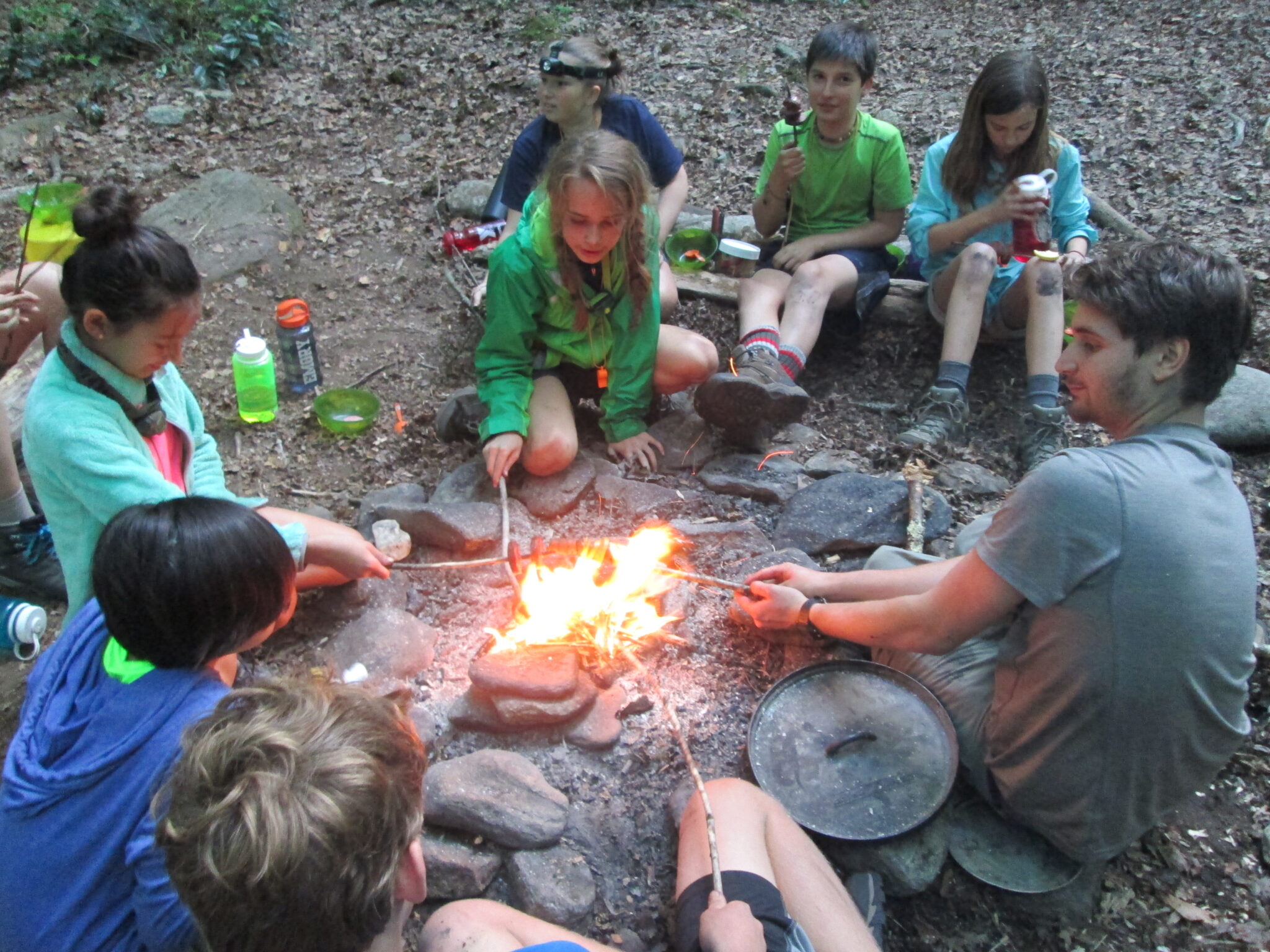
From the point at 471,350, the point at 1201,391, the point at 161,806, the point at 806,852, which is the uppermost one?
the point at 1201,391

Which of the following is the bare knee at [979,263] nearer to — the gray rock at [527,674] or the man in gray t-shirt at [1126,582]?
the man in gray t-shirt at [1126,582]

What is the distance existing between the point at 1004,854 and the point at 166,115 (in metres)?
6.75

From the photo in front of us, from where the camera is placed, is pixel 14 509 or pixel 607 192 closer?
pixel 607 192

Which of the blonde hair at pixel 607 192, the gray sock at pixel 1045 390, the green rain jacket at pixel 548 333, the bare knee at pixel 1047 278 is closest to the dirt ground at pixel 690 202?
the gray sock at pixel 1045 390

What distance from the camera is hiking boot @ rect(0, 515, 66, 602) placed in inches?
137

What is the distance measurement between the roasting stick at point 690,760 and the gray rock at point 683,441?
3.70 ft

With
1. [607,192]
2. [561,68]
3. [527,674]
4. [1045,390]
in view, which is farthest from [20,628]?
[1045,390]

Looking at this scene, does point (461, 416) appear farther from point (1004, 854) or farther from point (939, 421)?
point (1004, 854)

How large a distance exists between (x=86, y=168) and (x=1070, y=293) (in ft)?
19.6

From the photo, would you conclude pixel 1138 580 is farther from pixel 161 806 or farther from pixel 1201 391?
pixel 161 806

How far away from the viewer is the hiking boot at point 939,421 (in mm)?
4043

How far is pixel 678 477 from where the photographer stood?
3941 mm

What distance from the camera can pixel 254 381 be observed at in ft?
13.6

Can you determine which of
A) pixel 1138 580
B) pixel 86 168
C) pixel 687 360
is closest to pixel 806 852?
pixel 1138 580
